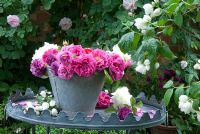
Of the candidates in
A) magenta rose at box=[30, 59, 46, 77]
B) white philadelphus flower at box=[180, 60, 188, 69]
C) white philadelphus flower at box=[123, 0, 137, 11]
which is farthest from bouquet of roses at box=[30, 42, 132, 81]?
white philadelphus flower at box=[180, 60, 188, 69]

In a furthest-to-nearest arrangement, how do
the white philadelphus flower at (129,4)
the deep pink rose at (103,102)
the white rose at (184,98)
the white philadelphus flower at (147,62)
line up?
1. the white philadelphus flower at (129,4)
2. the deep pink rose at (103,102)
3. the white philadelphus flower at (147,62)
4. the white rose at (184,98)

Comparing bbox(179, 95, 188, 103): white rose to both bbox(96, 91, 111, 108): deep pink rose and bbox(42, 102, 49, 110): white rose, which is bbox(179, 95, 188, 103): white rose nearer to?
bbox(96, 91, 111, 108): deep pink rose

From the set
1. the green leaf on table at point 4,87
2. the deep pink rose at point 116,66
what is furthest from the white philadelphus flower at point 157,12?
the green leaf on table at point 4,87

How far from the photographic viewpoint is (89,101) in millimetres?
1964

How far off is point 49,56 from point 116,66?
0.92ft

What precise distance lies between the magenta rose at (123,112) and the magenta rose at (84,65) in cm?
21

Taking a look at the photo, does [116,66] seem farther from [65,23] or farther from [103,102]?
[65,23]

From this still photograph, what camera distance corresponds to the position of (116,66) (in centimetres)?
192

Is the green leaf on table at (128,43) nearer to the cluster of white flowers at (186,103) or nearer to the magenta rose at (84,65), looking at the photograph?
the magenta rose at (84,65)

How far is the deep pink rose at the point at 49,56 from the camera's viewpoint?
194 centimetres

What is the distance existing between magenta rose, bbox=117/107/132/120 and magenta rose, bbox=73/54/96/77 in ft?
0.69

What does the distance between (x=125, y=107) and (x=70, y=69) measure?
29 cm

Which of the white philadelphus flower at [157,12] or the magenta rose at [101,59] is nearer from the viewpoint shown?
the magenta rose at [101,59]

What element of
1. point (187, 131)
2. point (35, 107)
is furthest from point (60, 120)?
point (187, 131)
